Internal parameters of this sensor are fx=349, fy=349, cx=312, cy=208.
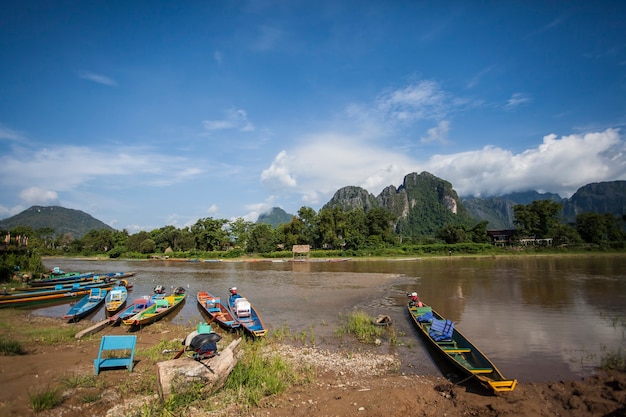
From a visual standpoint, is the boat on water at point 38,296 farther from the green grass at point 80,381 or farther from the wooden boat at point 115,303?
the green grass at point 80,381

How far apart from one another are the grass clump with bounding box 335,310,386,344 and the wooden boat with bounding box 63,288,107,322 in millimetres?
13626

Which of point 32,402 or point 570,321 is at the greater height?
point 32,402

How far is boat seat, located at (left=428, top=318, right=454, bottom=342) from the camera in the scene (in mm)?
12398

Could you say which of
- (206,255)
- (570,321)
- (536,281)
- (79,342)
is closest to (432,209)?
(206,255)

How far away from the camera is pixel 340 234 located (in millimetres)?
77438

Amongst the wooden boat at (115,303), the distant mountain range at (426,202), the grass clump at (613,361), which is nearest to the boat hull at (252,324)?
the wooden boat at (115,303)

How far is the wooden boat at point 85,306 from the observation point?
17859 mm

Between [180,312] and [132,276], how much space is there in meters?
24.5

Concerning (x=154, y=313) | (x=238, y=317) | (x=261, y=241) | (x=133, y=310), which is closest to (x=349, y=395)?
(x=238, y=317)

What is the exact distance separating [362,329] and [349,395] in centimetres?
644

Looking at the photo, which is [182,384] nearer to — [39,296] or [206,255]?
[39,296]

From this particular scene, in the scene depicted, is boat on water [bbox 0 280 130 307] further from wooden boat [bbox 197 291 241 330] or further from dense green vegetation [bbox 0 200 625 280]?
dense green vegetation [bbox 0 200 625 280]

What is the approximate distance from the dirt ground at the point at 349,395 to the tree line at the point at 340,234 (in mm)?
59617

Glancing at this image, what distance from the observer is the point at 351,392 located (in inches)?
347
